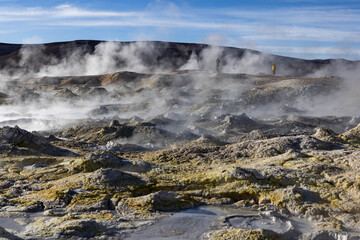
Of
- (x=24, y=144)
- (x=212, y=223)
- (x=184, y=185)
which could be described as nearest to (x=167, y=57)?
(x=24, y=144)

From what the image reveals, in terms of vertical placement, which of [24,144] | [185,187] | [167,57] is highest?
[167,57]

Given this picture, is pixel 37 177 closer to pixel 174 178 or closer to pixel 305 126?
pixel 174 178

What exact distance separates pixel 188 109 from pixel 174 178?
44.6 ft

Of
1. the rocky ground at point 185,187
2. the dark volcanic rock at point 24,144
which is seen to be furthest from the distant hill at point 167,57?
the rocky ground at point 185,187

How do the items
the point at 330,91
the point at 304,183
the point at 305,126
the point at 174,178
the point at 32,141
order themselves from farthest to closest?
the point at 330,91 < the point at 305,126 < the point at 32,141 < the point at 174,178 < the point at 304,183

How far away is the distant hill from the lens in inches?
1794

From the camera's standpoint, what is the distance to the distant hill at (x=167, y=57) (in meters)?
45.6

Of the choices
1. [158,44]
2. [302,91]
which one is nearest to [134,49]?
[158,44]

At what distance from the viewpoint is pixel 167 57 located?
49.1 metres

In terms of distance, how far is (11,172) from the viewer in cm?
673

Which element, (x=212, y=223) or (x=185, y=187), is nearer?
(x=212, y=223)

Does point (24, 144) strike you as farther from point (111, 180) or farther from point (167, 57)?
point (167, 57)

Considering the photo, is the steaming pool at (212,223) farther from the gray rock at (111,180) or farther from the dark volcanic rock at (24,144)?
the dark volcanic rock at (24,144)

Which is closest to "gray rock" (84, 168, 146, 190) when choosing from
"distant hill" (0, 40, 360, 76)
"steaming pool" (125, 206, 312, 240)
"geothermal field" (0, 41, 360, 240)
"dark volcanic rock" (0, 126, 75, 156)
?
"geothermal field" (0, 41, 360, 240)
